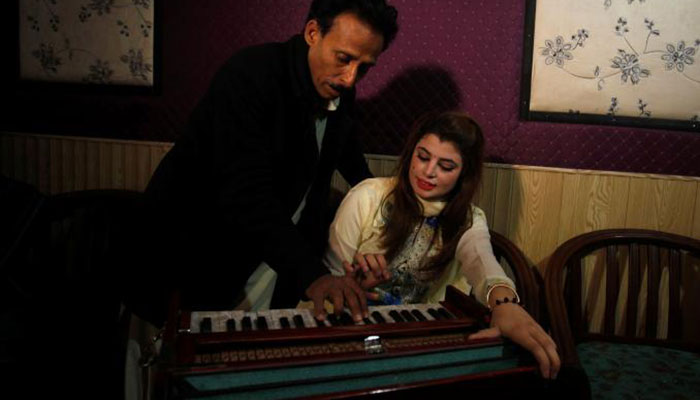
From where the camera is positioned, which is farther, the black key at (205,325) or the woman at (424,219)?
the woman at (424,219)

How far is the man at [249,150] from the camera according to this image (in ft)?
4.83

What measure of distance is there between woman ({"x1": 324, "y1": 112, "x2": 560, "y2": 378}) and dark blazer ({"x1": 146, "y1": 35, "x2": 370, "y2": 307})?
0.25 metres

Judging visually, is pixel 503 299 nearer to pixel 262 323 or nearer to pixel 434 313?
pixel 434 313

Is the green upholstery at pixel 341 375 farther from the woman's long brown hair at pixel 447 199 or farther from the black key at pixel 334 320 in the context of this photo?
the woman's long brown hair at pixel 447 199

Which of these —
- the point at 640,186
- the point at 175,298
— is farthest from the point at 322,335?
the point at 640,186

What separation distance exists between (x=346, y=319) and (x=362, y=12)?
957mm

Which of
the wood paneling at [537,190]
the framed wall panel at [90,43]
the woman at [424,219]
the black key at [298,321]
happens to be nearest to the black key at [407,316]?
the black key at [298,321]

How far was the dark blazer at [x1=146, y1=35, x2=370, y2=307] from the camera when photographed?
1.45 m


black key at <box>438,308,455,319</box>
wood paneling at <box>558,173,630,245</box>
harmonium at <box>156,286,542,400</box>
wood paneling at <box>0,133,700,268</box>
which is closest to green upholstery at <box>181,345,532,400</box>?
harmonium at <box>156,286,542,400</box>

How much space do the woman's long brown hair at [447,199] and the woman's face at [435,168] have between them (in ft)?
0.10

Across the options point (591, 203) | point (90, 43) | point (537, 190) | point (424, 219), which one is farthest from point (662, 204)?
point (90, 43)

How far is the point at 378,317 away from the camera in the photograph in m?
1.17

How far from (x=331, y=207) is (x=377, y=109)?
0.52 m

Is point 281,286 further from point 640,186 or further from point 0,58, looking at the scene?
point 0,58
